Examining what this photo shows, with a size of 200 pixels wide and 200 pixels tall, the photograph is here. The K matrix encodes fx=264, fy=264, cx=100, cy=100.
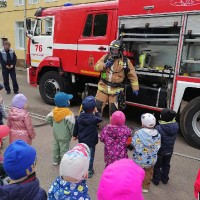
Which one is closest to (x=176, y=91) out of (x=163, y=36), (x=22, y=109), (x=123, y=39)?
(x=163, y=36)

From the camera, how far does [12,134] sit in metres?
3.85

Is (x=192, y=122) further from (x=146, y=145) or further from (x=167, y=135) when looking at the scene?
(x=146, y=145)

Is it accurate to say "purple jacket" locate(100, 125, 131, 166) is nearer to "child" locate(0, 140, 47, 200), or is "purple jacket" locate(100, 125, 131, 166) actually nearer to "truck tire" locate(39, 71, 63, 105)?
"child" locate(0, 140, 47, 200)

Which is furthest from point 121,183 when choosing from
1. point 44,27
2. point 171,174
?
point 44,27

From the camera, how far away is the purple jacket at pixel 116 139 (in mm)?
3254

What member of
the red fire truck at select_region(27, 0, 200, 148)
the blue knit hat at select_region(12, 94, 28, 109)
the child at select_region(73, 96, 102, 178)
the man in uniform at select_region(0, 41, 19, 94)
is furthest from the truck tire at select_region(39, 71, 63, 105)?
the child at select_region(73, 96, 102, 178)

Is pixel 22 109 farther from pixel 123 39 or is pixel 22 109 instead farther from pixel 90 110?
pixel 123 39

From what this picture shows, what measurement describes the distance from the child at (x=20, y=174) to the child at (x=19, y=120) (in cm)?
188

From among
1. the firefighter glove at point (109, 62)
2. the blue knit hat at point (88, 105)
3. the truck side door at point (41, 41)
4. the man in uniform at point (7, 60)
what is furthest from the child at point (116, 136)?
the man in uniform at point (7, 60)

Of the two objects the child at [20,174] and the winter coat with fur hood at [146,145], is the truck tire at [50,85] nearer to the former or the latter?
the winter coat with fur hood at [146,145]

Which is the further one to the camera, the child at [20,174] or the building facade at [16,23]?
the building facade at [16,23]

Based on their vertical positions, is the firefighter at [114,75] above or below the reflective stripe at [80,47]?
below

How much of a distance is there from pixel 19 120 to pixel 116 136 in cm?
147

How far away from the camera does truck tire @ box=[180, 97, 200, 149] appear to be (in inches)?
189
